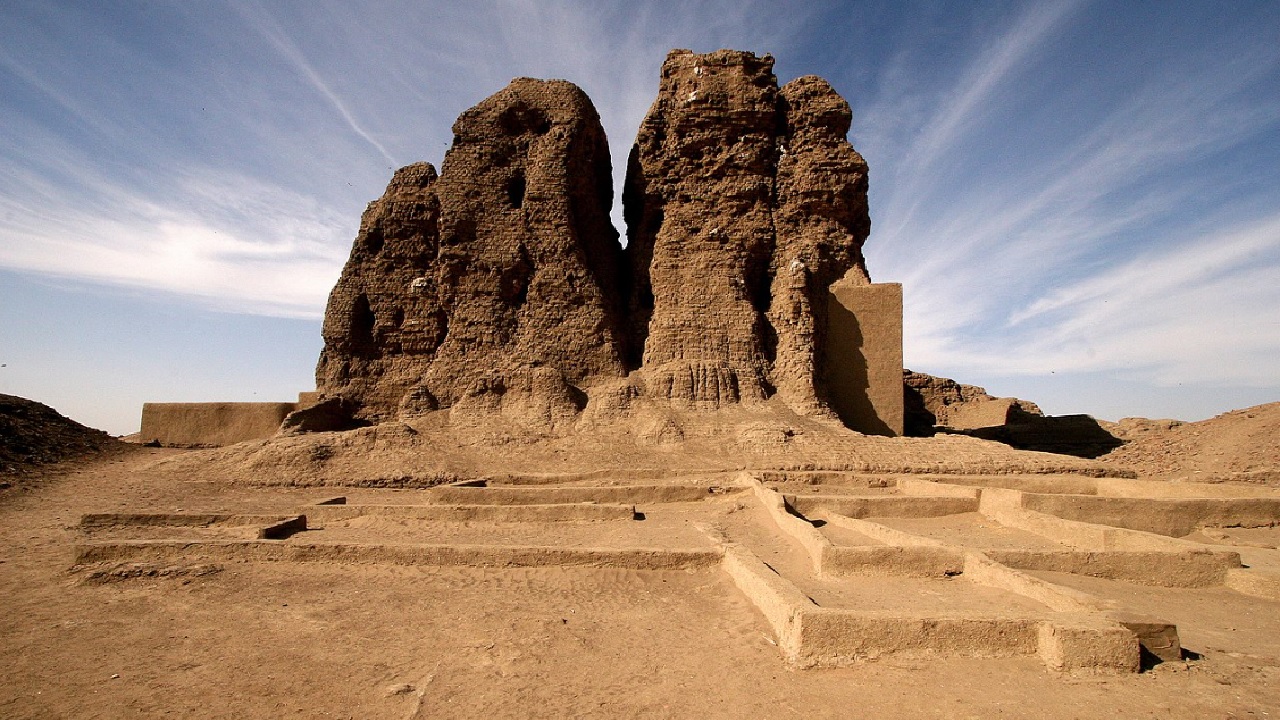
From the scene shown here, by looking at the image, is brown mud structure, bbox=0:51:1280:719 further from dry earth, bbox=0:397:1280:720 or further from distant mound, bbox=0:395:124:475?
distant mound, bbox=0:395:124:475

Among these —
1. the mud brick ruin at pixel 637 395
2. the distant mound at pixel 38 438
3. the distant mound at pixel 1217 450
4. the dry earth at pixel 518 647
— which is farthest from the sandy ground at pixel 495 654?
the distant mound at pixel 1217 450

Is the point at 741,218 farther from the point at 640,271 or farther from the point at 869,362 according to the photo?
the point at 869,362

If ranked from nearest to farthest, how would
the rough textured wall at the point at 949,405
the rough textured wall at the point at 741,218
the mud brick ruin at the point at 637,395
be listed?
the mud brick ruin at the point at 637,395 → the rough textured wall at the point at 741,218 → the rough textured wall at the point at 949,405

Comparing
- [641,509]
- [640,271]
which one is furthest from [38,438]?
[640,271]

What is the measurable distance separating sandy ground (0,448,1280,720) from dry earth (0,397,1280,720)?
0.02 m

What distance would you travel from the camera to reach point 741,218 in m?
20.1

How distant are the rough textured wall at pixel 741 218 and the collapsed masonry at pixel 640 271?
0.06m

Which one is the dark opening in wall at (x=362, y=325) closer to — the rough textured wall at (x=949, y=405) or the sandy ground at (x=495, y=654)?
the sandy ground at (x=495, y=654)

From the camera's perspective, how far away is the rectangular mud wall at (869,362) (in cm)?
1819

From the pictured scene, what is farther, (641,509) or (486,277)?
(486,277)

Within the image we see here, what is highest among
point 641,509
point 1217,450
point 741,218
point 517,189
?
point 517,189

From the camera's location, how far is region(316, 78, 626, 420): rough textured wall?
754 inches

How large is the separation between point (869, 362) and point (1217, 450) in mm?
9369

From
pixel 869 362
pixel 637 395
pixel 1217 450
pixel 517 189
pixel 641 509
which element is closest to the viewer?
pixel 641 509
